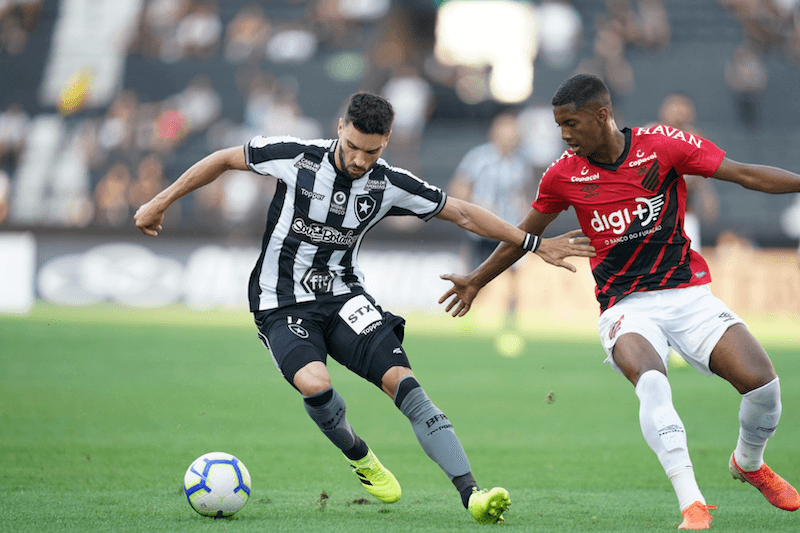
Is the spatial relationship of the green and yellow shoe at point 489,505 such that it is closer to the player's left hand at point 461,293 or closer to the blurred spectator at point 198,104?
the player's left hand at point 461,293

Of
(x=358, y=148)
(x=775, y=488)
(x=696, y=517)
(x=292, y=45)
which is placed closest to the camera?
(x=696, y=517)

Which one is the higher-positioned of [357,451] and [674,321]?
[674,321]

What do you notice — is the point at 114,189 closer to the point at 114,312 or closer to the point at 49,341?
the point at 114,312

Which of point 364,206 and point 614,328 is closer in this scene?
point 614,328

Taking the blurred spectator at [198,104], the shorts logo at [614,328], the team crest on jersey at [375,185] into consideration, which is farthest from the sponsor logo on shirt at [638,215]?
the blurred spectator at [198,104]

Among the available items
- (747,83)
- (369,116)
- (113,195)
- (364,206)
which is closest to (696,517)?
(364,206)

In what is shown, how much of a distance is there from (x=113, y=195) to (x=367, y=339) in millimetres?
15694

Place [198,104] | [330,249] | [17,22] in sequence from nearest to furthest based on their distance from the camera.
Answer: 1. [330,249]
2. [198,104]
3. [17,22]

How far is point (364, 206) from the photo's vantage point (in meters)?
4.98

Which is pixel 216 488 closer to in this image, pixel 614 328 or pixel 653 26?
pixel 614 328

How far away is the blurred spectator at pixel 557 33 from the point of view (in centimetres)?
2241

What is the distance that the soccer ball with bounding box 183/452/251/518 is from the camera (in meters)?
4.43

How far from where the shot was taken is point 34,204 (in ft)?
67.6

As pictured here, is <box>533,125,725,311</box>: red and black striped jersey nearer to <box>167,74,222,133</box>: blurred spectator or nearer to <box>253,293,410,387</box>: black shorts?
<box>253,293,410,387</box>: black shorts
